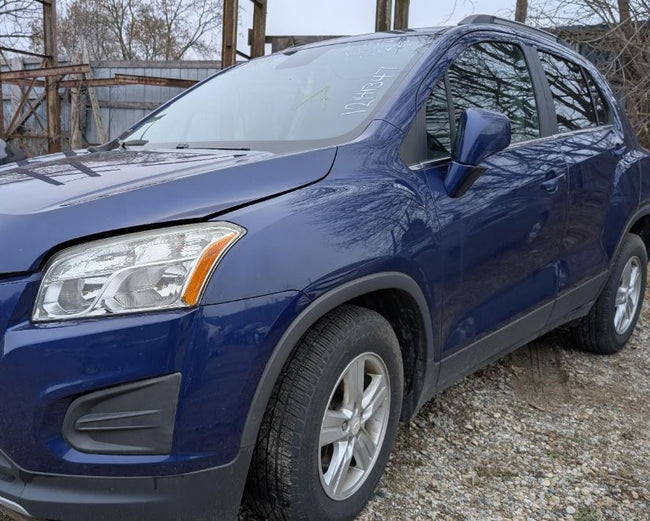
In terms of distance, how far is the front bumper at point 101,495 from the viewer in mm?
1389

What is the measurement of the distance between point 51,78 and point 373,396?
10880mm

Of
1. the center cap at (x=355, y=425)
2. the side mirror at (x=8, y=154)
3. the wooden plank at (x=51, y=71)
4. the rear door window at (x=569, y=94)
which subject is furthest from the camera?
the wooden plank at (x=51, y=71)

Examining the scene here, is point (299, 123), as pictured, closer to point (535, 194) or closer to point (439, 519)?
point (535, 194)

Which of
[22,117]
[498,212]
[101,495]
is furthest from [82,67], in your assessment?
[101,495]

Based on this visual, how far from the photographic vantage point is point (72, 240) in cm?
141

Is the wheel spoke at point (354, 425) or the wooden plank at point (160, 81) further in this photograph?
the wooden plank at point (160, 81)

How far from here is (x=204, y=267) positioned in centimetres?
144

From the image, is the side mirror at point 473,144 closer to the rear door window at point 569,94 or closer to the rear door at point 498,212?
the rear door at point 498,212

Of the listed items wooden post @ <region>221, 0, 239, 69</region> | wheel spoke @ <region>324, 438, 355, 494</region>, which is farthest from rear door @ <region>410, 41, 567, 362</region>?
wooden post @ <region>221, 0, 239, 69</region>

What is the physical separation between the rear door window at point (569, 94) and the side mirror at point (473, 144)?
3.54 feet

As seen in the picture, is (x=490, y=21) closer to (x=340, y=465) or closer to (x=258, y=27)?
(x=340, y=465)

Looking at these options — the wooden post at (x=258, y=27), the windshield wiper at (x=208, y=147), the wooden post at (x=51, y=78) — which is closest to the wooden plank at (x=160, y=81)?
the wooden post at (x=258, y=27)

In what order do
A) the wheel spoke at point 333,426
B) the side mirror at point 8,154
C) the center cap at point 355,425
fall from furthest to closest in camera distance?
the side mirror at point 8,154 → the center cap at point 355,425 → the wheel spoke at point 333,426

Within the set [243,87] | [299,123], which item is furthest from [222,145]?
[243,87]
